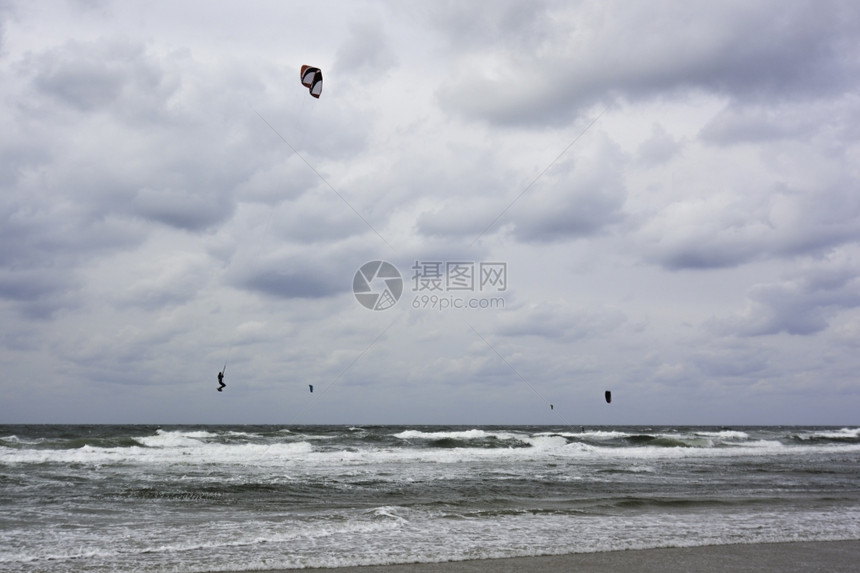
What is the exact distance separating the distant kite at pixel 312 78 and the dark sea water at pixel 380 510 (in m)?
10.00

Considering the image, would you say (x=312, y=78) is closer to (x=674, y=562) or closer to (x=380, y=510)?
(x=380, y=510)

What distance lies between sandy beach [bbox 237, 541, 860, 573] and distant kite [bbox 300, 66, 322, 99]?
1176 centimetres

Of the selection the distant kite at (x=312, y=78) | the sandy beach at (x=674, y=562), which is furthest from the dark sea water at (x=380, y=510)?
the distant kite at (x=312, y=78)

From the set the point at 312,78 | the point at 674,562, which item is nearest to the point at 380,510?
the point at 674,562

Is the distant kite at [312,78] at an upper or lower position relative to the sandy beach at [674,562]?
upper

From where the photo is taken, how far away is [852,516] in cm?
1265

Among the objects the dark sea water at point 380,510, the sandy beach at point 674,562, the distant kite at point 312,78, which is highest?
the distant kite at point 312,78

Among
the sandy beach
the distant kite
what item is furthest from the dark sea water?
the distant kite

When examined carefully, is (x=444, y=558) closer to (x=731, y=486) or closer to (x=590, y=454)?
(x=731, y=486)

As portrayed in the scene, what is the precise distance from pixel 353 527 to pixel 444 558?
2.66 m

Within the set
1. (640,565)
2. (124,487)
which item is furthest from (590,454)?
(640,565)

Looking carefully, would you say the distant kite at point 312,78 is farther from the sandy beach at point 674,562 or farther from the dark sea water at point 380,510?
the sandy beach at point 674,562

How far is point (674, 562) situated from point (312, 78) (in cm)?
1331

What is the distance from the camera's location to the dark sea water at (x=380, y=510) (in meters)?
9.08
